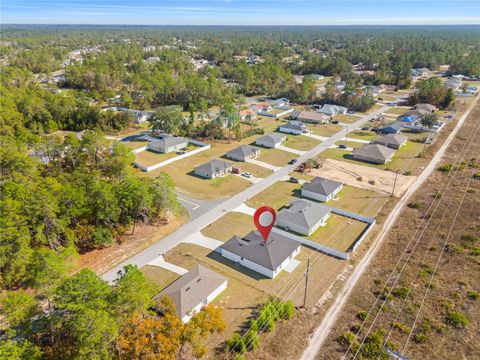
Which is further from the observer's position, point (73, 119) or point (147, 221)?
point (73, 119)

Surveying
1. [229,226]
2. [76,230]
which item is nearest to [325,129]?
[229,226]

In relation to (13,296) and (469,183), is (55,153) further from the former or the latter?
(469,183)

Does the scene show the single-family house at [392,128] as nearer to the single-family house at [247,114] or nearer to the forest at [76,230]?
the single-family house at [247,114]

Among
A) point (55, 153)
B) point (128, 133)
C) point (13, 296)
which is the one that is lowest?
point (128, 133)

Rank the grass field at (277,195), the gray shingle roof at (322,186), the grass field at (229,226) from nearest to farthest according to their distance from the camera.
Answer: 1. the grass field at (229,226)
2. the grass field at (277,195)
3. the gray shingle roof at (322,186)

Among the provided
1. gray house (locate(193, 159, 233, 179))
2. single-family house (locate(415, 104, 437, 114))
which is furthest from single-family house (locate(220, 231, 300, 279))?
single-family house (locate(415, 104, 437, 114))

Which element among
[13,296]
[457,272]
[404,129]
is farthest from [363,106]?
[13,296]

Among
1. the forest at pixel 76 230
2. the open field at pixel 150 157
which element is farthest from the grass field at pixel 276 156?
the open field at pixel 150 157
